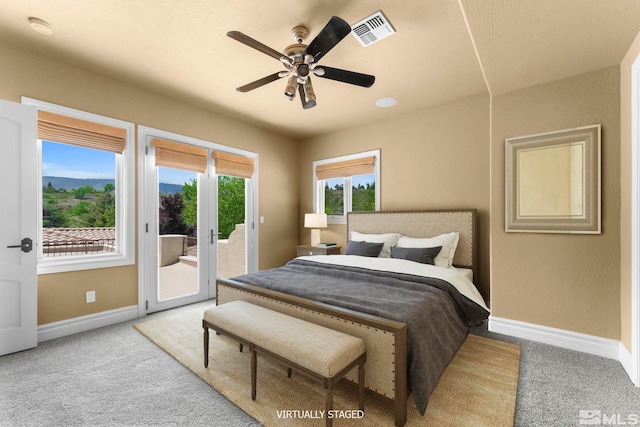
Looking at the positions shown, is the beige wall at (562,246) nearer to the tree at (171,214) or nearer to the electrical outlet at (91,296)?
the tree at (171,214)

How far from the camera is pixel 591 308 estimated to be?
8.01ft

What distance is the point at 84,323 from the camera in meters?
2.96

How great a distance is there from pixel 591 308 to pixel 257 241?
4.14 m

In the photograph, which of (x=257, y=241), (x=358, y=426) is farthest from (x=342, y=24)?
(x=257, y=241)

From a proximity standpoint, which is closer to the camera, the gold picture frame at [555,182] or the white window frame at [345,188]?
the gold picture frame at [555,182]

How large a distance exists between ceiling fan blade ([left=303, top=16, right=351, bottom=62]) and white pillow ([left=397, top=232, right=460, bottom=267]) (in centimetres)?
243

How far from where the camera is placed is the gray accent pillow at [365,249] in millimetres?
3689

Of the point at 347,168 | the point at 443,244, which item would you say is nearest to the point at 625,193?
the point at 443,244

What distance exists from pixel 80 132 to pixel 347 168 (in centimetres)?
349

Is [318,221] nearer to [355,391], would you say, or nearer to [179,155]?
[179,155]

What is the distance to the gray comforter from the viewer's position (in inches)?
66.8

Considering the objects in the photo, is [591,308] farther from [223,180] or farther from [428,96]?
[223,180]

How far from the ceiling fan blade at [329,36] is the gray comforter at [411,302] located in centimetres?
183

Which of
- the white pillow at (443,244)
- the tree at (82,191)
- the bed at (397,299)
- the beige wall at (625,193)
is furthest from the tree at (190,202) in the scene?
the beige wall at (625,193)
